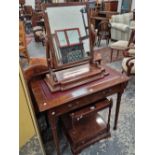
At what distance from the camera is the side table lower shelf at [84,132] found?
149cm

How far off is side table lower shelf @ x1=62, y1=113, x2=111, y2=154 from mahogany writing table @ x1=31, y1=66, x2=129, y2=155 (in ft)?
1.09

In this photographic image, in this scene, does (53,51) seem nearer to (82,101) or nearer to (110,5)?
(82,101)

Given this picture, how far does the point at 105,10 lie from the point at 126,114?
584 cm

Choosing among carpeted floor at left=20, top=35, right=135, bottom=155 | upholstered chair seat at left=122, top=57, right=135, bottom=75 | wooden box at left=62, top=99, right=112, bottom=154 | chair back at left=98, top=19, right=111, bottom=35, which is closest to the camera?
carpeted floor at left=20, top=35, right=135, bottom=155

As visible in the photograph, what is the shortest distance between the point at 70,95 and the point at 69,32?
0.51 meters

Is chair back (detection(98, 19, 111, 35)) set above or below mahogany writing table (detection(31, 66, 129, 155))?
above

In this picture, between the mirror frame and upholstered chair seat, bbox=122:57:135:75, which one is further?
upholstered chair seat, bbox=122:57:135:75

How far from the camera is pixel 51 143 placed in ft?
5.34

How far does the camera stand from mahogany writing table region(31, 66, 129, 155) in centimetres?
108

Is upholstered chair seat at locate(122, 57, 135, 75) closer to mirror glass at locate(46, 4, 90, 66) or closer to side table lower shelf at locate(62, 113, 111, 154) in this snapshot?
side table lower shelf at locate(62, 113, 111, 154)

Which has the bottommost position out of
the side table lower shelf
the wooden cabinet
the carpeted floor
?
A: the carpeted floor

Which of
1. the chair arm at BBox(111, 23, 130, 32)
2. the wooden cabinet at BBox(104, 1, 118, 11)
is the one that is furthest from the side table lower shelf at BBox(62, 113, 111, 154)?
the wooden cabinet at BBox(104, 1, 118, 11)

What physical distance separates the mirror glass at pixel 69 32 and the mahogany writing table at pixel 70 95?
25 centimetres
